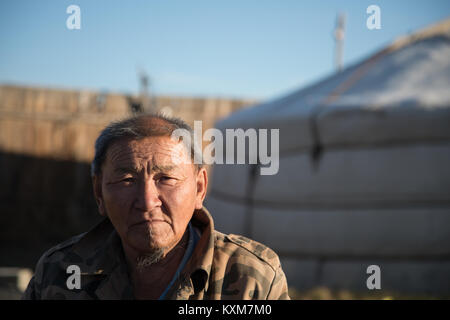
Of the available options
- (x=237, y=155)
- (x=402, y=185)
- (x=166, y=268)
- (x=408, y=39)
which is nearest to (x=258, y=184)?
(x=237, y=155)

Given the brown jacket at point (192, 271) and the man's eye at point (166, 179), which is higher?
the man's eye at point (166, 179)

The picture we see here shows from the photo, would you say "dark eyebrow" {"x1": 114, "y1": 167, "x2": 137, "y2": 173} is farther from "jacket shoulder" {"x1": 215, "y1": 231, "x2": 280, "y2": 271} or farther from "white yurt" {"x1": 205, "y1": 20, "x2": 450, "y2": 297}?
"white yurt" {"x1": 205, "y1": 20, "x2": 450, "y2": 297}

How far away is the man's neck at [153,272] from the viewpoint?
1053mm

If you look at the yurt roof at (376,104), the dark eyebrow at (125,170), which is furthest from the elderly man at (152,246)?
the yurt roof at (376,104)

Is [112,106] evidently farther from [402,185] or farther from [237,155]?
[402,185]

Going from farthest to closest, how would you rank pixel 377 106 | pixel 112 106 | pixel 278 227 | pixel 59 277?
1. pixel 112 106
2. pixel 278 227
3. pixel 377 106
4. pixel 59 277

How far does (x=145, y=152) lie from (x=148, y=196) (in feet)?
0.33

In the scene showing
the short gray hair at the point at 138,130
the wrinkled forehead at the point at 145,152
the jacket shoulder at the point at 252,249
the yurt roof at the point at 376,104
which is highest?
the yurt roof at the point at 376,104

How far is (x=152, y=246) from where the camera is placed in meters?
0.97

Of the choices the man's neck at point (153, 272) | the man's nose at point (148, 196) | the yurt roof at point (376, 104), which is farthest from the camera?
the yurt roof at point (376, 104)

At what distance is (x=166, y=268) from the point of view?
3.46ft

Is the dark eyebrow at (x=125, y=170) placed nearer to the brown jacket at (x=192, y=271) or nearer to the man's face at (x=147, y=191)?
the man's face at (x=147, y=191)

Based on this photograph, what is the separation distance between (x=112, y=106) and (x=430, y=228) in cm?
467

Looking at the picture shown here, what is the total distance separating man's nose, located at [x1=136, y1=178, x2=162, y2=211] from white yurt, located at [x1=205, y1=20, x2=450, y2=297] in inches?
95.4
